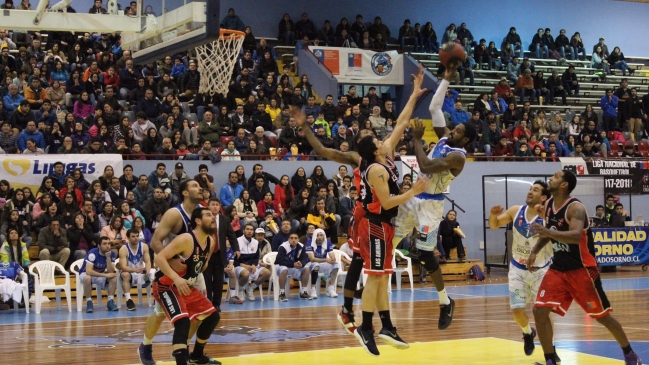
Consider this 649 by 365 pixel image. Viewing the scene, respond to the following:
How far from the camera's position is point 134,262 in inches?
587

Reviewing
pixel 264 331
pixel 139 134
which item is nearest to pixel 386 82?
pixel 139 134

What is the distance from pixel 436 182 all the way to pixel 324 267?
8.18 m

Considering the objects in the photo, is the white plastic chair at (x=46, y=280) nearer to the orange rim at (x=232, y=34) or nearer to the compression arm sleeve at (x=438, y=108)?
the orange rim at (x=232, y=34)

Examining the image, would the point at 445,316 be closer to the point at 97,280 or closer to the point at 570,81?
the point at 97,280

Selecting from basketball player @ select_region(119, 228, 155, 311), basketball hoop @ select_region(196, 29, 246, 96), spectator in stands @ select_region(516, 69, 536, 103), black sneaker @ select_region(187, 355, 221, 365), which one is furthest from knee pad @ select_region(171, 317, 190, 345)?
spectator in stands @ select_region(516, 69, 536, 103)

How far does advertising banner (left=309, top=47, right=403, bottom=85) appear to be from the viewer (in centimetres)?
2464

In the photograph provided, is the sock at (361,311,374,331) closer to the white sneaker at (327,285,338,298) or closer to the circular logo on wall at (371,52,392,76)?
the white sneaker at (327,285,338,298)

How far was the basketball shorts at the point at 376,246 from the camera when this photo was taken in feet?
26.0

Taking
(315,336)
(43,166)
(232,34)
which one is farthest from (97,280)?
(232,34)

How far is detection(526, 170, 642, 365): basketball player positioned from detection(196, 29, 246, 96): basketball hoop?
11395 millimetres

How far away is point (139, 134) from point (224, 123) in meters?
2.20

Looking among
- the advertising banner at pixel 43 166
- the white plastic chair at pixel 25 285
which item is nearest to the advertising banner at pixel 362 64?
the advertising banner at pixel 43 166

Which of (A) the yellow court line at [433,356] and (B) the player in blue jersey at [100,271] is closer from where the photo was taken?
(A) the yellow court line at [433,356]

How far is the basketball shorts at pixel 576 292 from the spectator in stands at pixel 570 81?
20.7 metres
